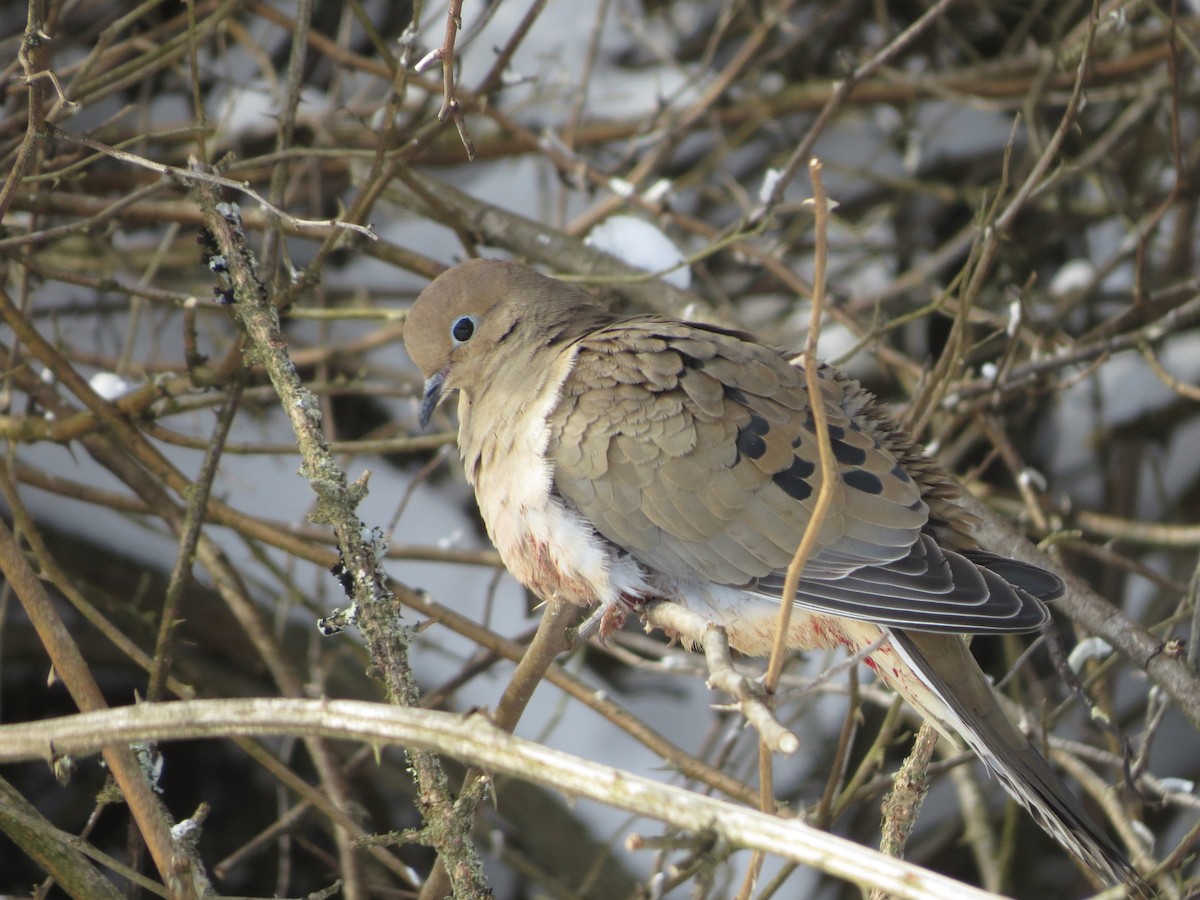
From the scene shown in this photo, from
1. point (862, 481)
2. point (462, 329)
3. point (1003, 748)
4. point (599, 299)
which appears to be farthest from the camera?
point (599, 299)

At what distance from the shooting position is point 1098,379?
422 centimetres

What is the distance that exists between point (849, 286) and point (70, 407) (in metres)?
2.80

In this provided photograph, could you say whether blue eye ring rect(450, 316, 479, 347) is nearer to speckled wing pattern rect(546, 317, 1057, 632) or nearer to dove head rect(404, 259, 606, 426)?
dove head rect(404, 259, 606, 426)

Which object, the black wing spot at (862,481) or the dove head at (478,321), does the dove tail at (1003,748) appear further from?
the dove head at (478,321)

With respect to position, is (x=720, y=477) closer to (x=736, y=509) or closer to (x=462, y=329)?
(x=736, y=509)

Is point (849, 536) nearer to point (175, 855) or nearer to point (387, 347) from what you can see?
point (175, 855)

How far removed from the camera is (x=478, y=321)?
A: 279cm

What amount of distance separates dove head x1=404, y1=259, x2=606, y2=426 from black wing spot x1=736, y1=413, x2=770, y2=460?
53 centimetres

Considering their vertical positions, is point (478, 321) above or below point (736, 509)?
above

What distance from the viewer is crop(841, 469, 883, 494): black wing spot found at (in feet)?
7.70

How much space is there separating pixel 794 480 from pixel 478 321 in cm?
85

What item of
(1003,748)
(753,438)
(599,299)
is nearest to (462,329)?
(599,299)

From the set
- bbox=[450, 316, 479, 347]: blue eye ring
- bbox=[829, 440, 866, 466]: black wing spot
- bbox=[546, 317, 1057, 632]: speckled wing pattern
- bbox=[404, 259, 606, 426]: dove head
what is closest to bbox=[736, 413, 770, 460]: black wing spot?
bbox=[546, 317, 1057, 632]: speckled wing pattern

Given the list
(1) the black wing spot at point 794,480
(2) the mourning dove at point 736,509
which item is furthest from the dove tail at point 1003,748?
(1) the black wing spot at point 794,480
